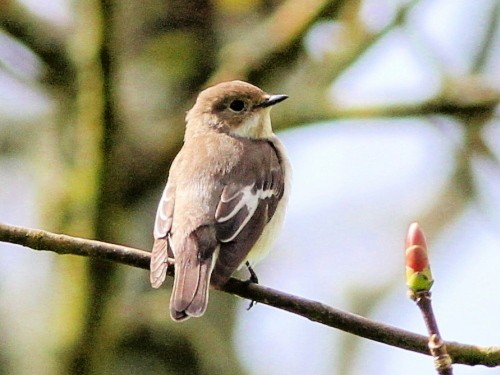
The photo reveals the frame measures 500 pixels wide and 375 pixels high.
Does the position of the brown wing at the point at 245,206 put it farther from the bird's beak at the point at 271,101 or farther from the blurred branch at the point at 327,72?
the blurred branch at the point at 327,72

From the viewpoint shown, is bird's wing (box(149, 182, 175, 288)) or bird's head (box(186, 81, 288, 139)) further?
bird's head (box(186, 81, 288, 139))

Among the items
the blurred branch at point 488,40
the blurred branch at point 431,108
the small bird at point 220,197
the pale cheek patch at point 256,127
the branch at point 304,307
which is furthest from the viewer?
the blurred branch at point 488,40

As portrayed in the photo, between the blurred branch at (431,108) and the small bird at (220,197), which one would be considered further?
the blurred branch at (431,108)

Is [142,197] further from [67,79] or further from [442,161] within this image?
[442,161]

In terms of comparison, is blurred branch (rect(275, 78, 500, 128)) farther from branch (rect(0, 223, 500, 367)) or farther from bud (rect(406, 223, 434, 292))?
bud (rect(406, 223, 434, 292))

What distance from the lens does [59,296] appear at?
571 centimetres

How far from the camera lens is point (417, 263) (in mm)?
2855

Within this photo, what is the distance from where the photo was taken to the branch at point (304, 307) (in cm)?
311

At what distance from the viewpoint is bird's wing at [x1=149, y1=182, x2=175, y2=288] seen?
3.99 metres

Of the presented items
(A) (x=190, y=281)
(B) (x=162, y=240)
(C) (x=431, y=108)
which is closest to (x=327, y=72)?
(C) (x=431, y=108)

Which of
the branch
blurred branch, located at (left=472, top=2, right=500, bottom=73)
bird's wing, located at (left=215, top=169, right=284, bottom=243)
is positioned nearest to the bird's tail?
bird's wing, located at (left=215, top=169, right=284, bottom=243)

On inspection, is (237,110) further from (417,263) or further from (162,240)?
(417,263)

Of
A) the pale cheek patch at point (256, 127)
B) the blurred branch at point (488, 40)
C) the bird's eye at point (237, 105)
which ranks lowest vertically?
the pale cheek patch at point (256, 127)

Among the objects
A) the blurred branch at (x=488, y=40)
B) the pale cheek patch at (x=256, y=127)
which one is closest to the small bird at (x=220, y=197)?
the pale cheek patch at (x=256, y=127)
